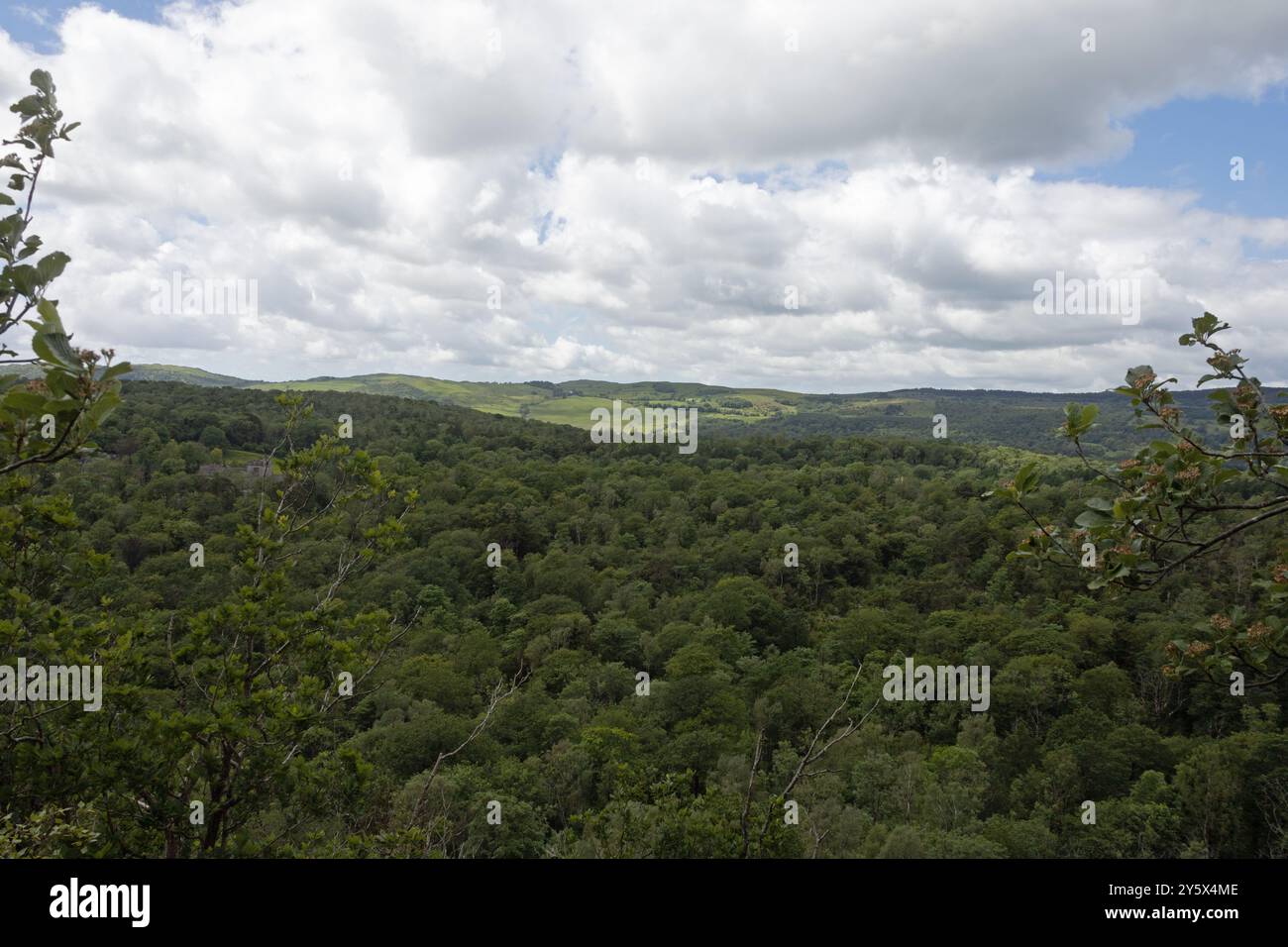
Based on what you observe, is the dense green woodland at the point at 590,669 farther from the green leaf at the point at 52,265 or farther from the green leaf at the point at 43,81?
the green leaf at the point at 43,81

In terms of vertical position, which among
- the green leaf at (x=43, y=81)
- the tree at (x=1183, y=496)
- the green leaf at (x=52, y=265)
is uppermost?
the green leaf at (x=43, y=81)

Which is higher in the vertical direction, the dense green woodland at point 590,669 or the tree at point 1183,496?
the tree at point 1183,496

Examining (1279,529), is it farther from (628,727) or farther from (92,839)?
(92,839)

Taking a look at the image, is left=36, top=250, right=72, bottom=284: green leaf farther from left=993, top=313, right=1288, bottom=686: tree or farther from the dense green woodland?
left=993, top=313, right=1288, bottom=686: tree

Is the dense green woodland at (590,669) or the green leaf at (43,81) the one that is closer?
the green leaf at (43,81)

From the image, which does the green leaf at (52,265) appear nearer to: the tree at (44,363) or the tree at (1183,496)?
the tree at (44,363)

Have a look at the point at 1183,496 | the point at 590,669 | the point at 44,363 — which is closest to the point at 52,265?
the point at 44,363

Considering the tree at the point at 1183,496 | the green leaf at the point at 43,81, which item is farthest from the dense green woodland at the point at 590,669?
the green leaf at the point at 43,81

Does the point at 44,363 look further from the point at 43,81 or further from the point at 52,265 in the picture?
the point at 43,81
